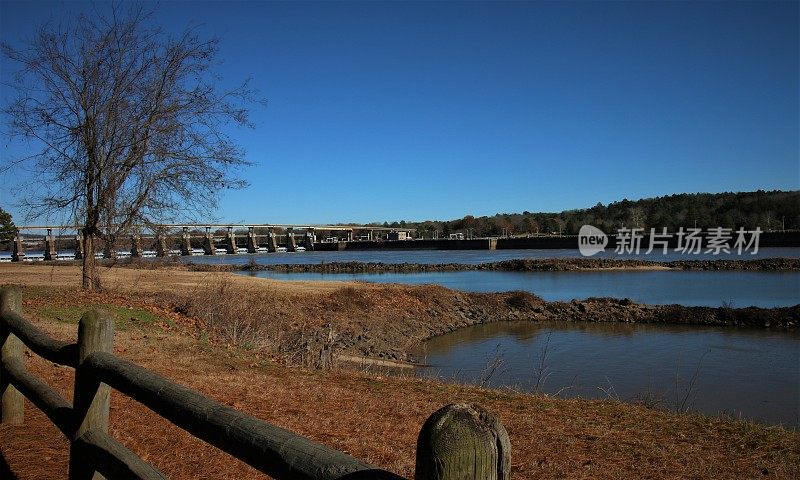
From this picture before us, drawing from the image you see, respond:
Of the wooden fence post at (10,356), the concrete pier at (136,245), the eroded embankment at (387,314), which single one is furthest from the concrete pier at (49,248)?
the wooden fence post at (10,356)

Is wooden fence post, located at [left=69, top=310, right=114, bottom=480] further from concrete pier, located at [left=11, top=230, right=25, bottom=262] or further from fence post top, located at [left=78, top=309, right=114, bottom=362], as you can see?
concrete pier, located at [left=11, top=230, right=25, bottom=262]

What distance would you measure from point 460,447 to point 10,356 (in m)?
5.75

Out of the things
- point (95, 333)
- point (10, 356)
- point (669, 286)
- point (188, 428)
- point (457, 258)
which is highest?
point (95, 333)

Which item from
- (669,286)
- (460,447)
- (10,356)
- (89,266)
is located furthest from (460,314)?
(460,447)

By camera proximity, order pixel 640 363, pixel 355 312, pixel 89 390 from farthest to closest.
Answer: pixel 355 312 → pixel 640 363 → pixel 89 390

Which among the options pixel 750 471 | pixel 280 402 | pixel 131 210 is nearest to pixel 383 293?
pixel 131 210

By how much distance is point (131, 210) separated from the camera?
16656 mm

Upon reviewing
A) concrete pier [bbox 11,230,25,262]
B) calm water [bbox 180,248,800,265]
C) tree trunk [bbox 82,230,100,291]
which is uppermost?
tree trunk [bbox 82,230,100,291]

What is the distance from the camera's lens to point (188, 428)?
2953 millimetres

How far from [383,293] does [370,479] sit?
91.3 ft

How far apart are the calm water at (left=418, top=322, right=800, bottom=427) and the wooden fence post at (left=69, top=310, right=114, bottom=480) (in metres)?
9.24

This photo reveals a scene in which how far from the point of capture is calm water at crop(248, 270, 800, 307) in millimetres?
33750

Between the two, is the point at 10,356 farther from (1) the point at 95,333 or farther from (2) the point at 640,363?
(2) the point at 640,363

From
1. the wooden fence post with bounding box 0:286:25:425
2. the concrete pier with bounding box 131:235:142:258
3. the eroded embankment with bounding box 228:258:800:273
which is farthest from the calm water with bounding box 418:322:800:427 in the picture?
the eroded embankment with bounding box 228:258:800:273
